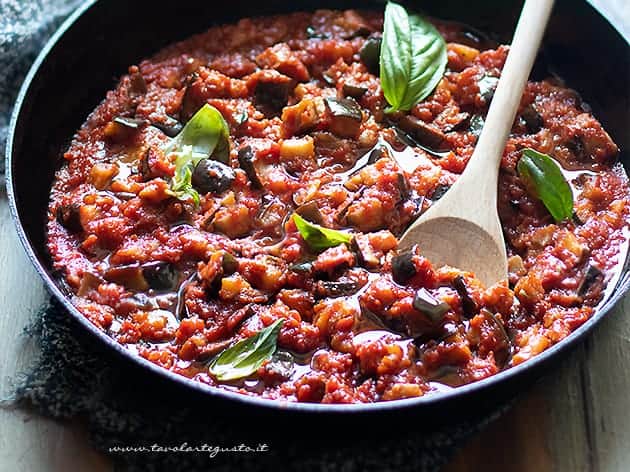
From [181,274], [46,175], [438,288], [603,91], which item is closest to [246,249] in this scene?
[181,274]

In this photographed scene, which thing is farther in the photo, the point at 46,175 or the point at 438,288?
the point at 46,175

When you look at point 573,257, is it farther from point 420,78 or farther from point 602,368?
point 420,78

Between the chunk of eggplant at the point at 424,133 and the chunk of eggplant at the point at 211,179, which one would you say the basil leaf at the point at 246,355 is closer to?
the chunk of eggplant at the point at 211,179

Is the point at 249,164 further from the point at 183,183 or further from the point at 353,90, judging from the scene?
the point at 353,90

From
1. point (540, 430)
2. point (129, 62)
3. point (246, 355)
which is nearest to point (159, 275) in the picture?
point (246, 355)

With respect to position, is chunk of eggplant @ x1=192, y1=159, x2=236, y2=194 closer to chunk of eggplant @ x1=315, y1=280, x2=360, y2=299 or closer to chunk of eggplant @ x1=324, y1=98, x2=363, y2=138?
chunk of eggplant @ x1=324, y1=98, x2=363, y2=138

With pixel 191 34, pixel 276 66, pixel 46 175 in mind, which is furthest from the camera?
pixel 191 34
